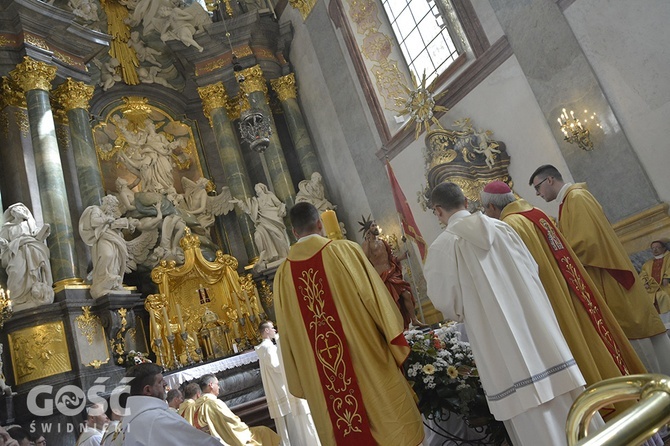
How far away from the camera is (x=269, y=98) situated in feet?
43.1

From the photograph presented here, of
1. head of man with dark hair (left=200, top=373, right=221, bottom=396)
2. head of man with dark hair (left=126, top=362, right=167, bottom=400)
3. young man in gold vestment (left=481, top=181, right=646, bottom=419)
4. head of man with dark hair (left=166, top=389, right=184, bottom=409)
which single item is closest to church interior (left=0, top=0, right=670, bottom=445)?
young man in gold vestment (left=481, top=181, right=646, bottom=419)

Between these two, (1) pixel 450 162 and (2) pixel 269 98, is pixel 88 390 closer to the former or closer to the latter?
(1) pixel 450 162

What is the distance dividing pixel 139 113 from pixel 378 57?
564 cm

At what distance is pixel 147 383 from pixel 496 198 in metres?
2.55

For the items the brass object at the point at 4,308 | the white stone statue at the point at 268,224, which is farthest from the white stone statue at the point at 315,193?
the brass object at the point at 4,308

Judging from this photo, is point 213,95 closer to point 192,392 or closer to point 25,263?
point 25,263

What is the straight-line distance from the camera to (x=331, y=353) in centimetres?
327

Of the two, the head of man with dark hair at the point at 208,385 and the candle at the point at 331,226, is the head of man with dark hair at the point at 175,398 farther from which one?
the candle at the point at 331,226

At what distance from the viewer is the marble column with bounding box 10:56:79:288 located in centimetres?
844

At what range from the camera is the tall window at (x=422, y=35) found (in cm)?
942

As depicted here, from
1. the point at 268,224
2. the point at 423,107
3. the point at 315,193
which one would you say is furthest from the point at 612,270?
the point at 315,193

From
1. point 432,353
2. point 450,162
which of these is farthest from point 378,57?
point 432,353

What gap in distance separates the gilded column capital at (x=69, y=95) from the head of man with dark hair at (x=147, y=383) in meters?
8.93

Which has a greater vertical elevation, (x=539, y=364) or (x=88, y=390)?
(x=88, y=390)
